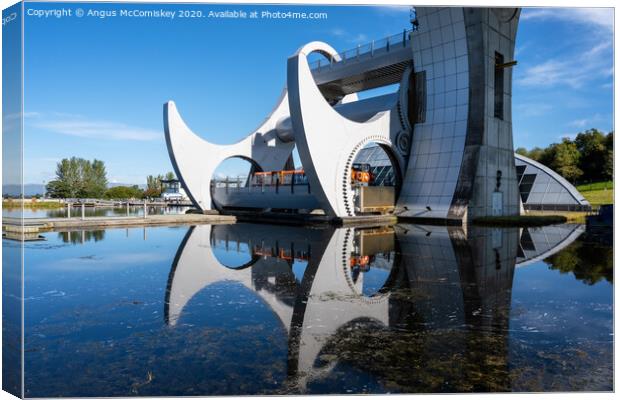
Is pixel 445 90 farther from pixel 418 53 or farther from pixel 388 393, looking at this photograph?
pixel 388 393

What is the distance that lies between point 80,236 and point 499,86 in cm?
2215

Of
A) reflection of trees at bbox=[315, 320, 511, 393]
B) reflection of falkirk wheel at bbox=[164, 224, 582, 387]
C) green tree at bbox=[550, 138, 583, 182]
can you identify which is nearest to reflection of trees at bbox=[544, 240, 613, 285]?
reflection of falkirk wheel at bbox=[164, 224, 582, 387]

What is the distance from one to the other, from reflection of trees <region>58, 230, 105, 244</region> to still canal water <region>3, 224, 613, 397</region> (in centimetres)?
308

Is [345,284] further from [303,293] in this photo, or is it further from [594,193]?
[594,193]

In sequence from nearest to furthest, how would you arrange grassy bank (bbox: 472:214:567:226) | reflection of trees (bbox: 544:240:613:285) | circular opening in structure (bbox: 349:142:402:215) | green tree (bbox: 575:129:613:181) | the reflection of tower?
the reflection of tower
reflection of trees (bbox: 544:240:613:285)
grassy bank (bbox: 472:214:567:226)
circular opening in structure (bbox: 349:142:402:215)
green tree (bbox: 575:129:613:181)

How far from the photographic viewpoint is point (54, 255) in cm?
1088

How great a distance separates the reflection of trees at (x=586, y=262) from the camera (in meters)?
8.64

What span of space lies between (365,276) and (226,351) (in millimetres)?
4498

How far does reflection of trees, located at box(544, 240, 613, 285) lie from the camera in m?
8.64

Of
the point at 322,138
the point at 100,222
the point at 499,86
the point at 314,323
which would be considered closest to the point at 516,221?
the point at 499,86

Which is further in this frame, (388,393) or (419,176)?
(419,176)

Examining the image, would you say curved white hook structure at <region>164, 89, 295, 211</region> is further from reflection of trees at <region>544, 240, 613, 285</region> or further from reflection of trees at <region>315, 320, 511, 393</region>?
reflection of trees at <region>315, 320, 511, 393</region>

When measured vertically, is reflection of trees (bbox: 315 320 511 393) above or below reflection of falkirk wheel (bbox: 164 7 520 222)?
below

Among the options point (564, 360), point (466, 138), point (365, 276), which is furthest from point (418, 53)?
point (564, 360)
